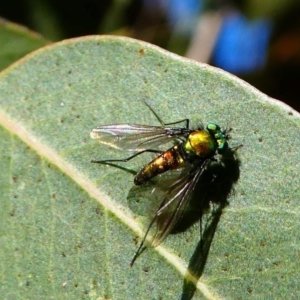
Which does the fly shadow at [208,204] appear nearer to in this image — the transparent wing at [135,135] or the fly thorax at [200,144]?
the fly thorax at [200,144]

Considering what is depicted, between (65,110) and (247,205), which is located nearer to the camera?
(247,205)

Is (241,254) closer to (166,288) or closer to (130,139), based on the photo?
(166,288)

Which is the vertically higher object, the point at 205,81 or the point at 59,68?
the point at 205,81

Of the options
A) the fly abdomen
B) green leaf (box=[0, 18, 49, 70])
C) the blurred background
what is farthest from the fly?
the blurred background

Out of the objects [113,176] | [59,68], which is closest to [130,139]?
[113,176]

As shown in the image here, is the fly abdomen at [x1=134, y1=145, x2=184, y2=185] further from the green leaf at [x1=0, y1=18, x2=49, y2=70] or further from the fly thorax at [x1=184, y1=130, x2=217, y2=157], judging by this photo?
the green leaf at [x1=0, y1=18, x2=49, y2=70]

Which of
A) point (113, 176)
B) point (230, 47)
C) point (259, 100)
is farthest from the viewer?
point (230, 47)

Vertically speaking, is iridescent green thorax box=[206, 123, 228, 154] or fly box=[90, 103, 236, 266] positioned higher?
iridescent green thorax box=[206, 123, 228, 154]
